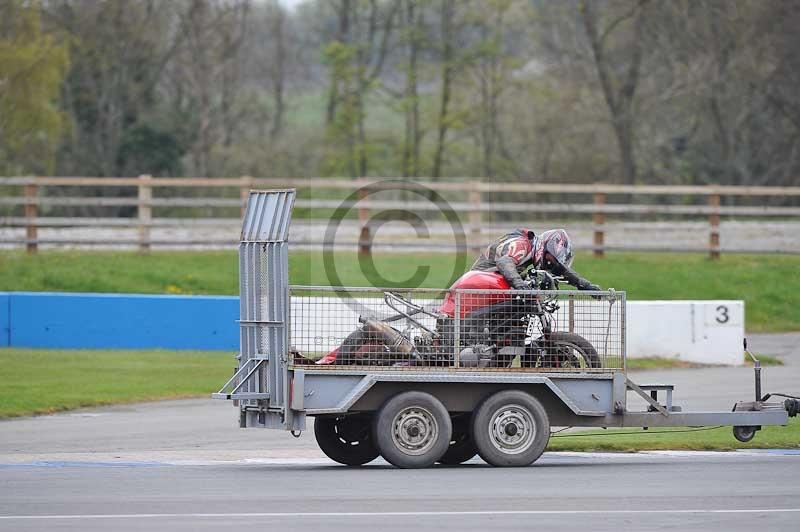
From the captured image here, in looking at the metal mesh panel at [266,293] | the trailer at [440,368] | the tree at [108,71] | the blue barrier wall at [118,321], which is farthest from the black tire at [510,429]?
the tree at [108,71]

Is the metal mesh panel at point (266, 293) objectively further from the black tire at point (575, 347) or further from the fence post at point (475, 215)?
the fence post at point (475, 215)

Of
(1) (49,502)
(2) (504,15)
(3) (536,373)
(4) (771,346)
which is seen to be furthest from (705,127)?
(1) (49,502)

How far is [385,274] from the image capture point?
30141 millimetres

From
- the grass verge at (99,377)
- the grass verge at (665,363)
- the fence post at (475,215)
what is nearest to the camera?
the grass verge at (99,377)

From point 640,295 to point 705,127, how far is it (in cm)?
2548

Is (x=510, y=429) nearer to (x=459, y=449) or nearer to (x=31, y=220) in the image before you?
(x=459, y=449)

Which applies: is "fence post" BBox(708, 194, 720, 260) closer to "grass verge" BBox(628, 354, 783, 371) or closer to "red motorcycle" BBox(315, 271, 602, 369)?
"grass verge" BBox(628, 354, 783, 371)

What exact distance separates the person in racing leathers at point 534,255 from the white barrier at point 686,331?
9.98 m

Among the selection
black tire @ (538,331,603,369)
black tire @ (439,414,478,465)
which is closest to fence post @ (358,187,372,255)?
black tire @ (439,414,478,465)

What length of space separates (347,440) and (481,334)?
1.82 meters

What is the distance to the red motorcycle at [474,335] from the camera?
40.3ft

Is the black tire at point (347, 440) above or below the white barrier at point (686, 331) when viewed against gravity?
below

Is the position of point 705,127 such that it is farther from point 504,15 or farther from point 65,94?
point 65,94

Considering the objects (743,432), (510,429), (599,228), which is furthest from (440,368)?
(599,228)
